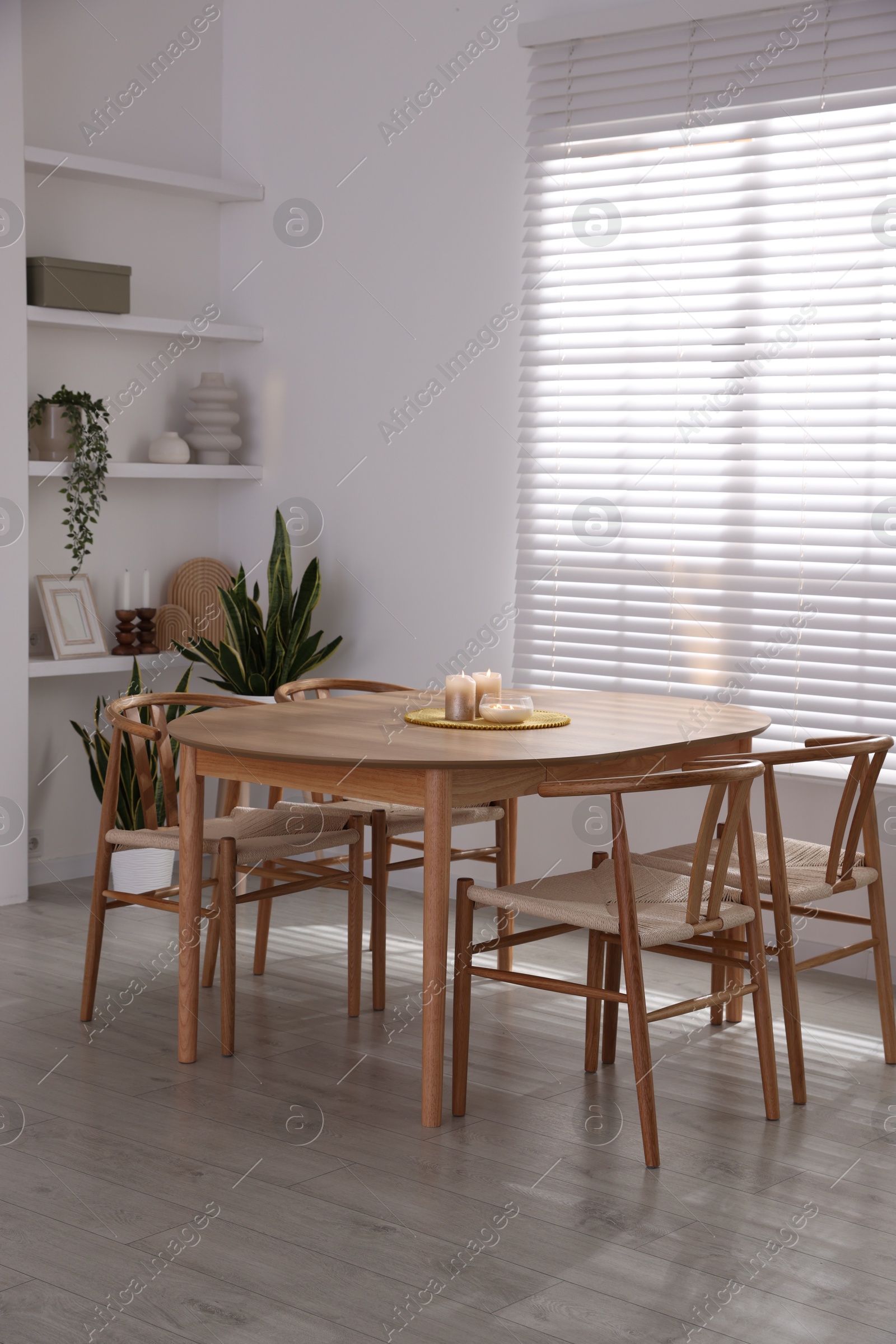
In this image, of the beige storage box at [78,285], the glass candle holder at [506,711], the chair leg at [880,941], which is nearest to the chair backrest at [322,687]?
the glass candle holder at [506,711]

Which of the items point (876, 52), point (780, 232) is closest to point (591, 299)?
point (780, 232)

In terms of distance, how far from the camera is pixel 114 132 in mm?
5438

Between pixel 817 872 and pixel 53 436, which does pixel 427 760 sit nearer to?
pixel 817 872

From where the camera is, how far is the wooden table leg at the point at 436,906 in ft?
9.91

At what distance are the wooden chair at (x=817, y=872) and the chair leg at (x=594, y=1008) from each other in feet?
0.85

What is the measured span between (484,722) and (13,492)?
6.85 feet

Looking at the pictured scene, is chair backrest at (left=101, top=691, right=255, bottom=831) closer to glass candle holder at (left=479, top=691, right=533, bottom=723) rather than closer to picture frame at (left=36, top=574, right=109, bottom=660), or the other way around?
glass candle holder at (left=479, top=691, right=533, bottom=723)

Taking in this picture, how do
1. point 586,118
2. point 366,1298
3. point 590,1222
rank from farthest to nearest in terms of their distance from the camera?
point 586,118 → point 590,1222 → point 366,1298

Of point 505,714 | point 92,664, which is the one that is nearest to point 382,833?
point 505,714

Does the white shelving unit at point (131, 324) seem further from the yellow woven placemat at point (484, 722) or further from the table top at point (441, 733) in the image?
the yellow woven placemat at point (484, 722)

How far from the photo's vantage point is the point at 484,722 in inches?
143

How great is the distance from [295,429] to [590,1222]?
147 inches

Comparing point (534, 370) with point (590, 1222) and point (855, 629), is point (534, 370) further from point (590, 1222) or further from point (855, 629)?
point (590, 1222)

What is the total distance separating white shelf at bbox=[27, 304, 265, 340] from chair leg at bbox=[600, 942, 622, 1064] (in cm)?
295
